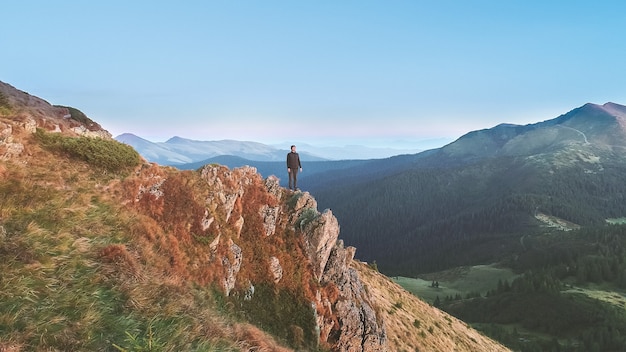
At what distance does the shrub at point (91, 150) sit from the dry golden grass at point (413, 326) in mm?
21798

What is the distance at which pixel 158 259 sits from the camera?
16.6m

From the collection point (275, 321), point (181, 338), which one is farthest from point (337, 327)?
point (181, 338)

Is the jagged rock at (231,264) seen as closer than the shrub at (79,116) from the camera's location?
Yes

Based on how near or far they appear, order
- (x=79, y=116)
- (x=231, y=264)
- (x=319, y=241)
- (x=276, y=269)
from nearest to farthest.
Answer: (x=231, y=264), (x=276, y=269), (x=319, y=241), (x=79, y=116)

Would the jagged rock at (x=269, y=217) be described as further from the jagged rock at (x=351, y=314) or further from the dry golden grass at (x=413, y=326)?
the dry golden grass at (x=413, y=326)

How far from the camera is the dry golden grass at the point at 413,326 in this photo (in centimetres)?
3060

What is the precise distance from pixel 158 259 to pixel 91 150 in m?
9.49

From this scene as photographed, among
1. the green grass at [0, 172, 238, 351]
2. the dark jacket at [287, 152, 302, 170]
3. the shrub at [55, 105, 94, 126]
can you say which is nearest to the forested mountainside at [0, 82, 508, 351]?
the green grass at [0, 172, 238, 351]

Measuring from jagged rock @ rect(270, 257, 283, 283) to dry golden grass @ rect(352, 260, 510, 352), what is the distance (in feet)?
34.5

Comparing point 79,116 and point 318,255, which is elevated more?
point 79,116

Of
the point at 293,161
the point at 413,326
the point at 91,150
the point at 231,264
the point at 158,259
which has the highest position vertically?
the point at 91,150

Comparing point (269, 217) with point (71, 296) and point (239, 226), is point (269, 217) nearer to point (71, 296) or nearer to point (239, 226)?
point (239, 226)

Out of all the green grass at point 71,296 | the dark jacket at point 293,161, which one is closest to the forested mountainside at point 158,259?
the green grass at point 71,296

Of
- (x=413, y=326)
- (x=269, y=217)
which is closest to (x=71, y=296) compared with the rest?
(x=269, y=217)
